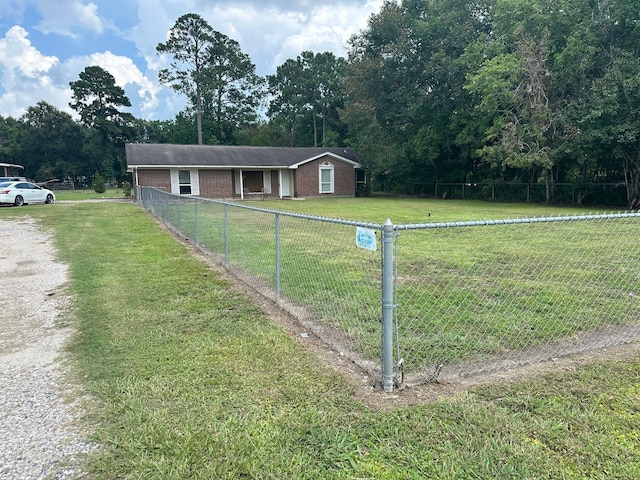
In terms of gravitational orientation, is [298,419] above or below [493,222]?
below

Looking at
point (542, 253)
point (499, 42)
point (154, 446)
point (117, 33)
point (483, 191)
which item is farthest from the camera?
point (483, 191)

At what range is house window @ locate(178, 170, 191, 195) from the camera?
27000 mm

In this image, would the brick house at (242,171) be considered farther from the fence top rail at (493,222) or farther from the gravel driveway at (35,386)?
the fence top rail at (493,222)

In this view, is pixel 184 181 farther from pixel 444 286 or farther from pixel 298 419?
pixel 298 419

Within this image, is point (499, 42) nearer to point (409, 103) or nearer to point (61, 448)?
point (409, 103)

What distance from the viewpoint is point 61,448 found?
8.30ft

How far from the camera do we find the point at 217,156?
28.7m

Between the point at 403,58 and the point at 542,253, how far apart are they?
2372 cm

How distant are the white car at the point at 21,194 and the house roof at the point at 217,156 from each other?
4.76 metres

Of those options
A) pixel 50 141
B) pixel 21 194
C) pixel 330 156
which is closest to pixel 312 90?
pixel 330 156

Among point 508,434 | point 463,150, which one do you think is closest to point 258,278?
point 508,434

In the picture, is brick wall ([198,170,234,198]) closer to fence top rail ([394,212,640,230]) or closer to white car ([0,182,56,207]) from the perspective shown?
white car ([0,182,56,207])

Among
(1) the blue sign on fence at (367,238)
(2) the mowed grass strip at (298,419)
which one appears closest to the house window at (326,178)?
(2) the mowed grass strip at (298,419)

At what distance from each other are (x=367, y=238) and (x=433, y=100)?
27408mm
